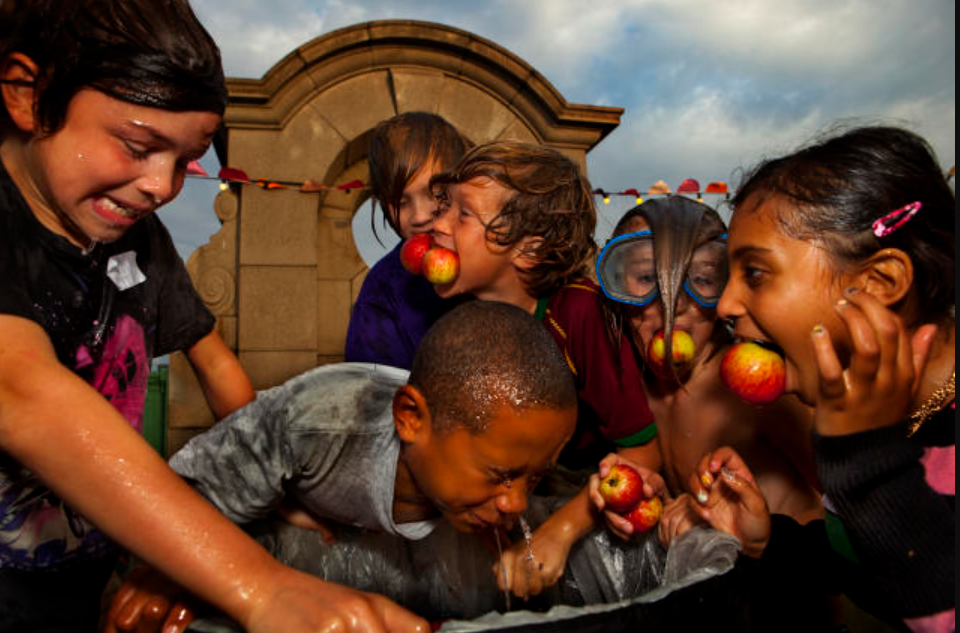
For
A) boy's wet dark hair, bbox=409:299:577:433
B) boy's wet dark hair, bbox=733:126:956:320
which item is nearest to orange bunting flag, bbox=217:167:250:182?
boy's wet dark hair, bbox=409:299:577:433

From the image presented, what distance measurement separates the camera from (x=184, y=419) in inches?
251

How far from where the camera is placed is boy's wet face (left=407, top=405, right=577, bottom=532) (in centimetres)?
161

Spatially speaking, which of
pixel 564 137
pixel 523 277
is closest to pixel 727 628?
pixel 523 277

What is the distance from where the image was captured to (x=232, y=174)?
662 centimetres

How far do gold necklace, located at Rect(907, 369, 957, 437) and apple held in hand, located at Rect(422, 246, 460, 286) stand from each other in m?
1.57

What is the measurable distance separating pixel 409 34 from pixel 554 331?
5.71m

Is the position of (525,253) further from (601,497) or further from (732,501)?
(732,501)

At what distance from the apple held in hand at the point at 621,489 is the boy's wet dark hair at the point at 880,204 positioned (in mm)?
862

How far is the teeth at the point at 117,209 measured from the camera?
5.32 feet

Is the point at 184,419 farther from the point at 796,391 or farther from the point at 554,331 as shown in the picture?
the point at 796,391

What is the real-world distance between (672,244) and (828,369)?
1.03 m

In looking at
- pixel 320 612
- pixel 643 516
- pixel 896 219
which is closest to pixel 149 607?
pixel 320 612

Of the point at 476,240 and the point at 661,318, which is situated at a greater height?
the point at 476,240

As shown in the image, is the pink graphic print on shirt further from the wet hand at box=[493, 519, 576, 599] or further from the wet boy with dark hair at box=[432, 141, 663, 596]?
the wet hand at box=[493, 519, 576, 599]
